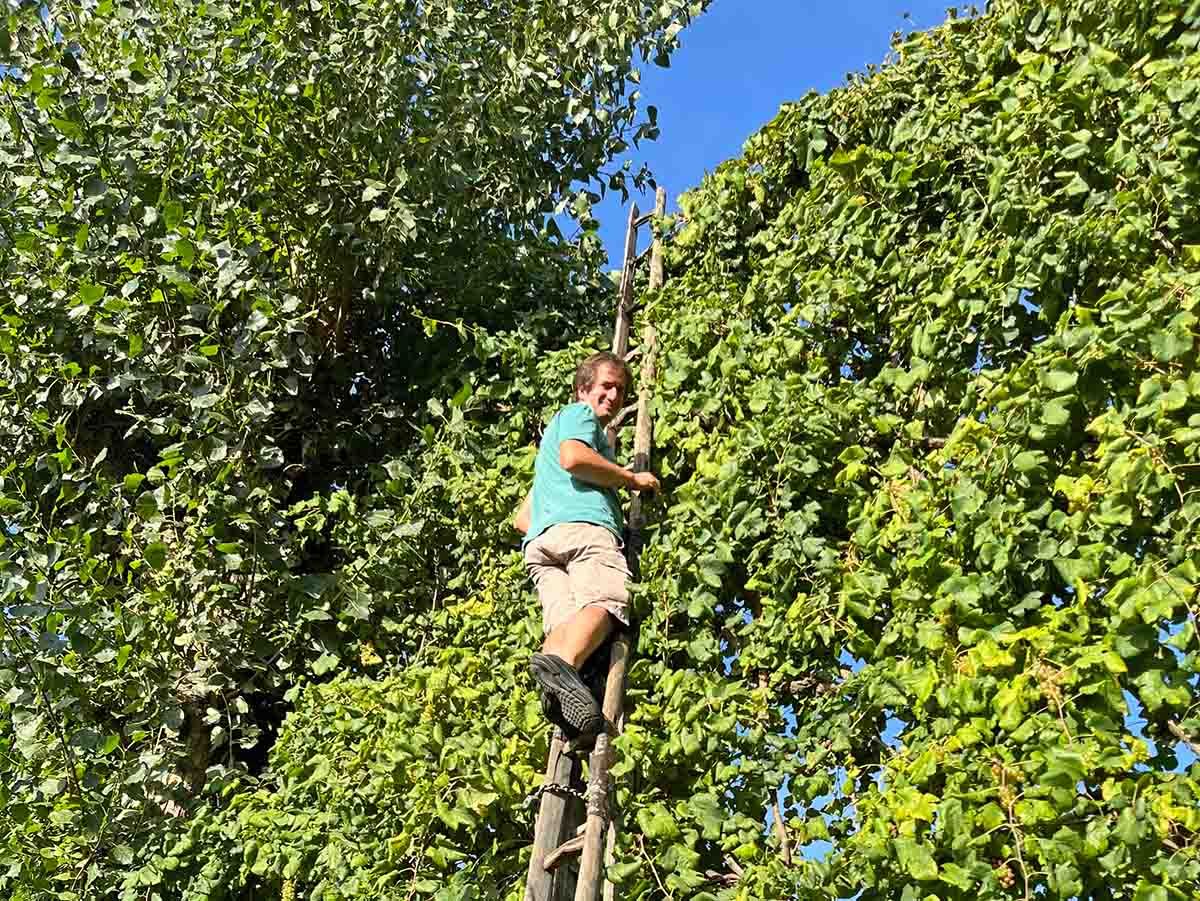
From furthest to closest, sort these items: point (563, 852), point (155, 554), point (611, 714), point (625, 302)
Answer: point (625, 302) → point (155, 554) → point (611, 714) → point (563, 852)

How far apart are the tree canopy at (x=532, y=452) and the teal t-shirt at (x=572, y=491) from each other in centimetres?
21

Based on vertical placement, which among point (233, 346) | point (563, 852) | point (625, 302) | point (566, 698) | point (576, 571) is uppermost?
point (625, 302)

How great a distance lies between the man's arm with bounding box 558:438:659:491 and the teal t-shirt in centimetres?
5

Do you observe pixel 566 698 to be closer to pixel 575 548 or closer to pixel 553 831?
pixel 553 831

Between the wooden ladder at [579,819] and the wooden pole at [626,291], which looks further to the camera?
the wooden pole at [626,291]

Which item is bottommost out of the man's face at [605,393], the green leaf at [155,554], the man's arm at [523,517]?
the green leaf at [155,554]

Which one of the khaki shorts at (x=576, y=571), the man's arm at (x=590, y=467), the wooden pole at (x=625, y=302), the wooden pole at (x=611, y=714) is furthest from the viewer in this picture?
the wooden pole at (x=625, y=302)

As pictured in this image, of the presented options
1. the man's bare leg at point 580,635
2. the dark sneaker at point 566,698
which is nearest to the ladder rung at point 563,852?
the dark sneaker at point 566,698

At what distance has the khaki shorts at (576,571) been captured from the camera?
3996mm

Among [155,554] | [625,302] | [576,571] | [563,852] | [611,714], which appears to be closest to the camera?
[563,852]

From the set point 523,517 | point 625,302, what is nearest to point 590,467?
point 523,517

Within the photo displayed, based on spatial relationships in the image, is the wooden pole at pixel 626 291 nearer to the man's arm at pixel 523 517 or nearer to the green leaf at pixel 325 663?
the man's arm at pixel 523 517

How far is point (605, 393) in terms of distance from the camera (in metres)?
4.59

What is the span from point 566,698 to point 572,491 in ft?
2.81
